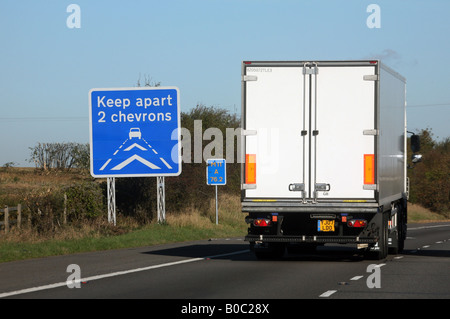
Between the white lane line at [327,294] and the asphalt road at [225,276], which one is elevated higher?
the white lane line at [327,294]

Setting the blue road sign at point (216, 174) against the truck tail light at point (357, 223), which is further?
the blue road sign at point (216, 174)

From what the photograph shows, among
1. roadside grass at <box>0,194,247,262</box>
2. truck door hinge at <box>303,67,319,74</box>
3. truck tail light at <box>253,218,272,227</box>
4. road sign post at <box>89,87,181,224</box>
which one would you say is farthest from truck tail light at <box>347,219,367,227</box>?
road sign post at <box>89,87,181,224</box>

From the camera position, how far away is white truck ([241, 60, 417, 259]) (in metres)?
17.7

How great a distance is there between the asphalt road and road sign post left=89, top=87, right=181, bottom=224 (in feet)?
27.6

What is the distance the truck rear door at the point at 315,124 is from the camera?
57.9ft

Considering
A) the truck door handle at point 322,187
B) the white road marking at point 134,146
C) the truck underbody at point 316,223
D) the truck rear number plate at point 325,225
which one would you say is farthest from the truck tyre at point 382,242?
the white road marking at point 134,146

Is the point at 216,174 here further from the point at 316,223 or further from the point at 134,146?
the point at 316,223

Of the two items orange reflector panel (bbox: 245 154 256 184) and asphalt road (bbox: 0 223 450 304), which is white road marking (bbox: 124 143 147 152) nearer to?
asphalt road (bbox: 0 223 450 304)

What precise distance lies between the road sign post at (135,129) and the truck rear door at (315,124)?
467 inches

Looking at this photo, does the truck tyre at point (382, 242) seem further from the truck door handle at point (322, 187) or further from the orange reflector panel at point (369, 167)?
the truck door handle at point (322, 187)

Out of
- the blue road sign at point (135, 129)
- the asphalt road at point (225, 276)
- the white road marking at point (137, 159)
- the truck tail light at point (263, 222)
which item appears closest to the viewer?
the asphalt road at point (225, 276)

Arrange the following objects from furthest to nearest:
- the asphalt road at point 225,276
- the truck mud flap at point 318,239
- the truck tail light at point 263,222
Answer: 1. the truck tail light at point 263,222
2. the truck mud flap at point 318,239
3. the asphalt road at point 225,276
